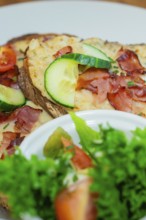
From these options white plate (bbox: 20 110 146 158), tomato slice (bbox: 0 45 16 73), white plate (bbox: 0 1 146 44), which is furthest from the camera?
white plate (bbox: 0 1 146 44)

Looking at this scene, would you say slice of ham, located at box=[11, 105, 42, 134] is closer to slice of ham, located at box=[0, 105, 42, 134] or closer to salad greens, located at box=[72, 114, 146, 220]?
slice of ham, located at box=[0, 105, 42, 134]

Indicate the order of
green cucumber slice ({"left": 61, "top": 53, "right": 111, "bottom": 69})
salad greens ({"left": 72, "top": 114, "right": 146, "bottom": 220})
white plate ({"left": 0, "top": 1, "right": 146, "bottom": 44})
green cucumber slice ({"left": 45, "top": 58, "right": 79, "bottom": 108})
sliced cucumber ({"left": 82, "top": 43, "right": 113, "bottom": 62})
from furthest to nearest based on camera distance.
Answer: white plate ({"left": 0, "top": 1, "right": 146, "bottom": 44}) < sliced cucumber ({"left": 82, "top": 43, "right": 113, "bottom": 62}) < green cucumber slice ({"left": 61, "top": 53, "right": 111, "bottom": 69}) < green cucumber slice ({"left": 45, "top": 58, "right": 79, "bottom": 108}) < salad greens ({"left": 72, "top": 114, "right": 146, "bottom": 220})

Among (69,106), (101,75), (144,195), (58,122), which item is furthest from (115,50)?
(144,195)

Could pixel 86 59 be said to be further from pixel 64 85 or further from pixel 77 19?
pixel 77 19

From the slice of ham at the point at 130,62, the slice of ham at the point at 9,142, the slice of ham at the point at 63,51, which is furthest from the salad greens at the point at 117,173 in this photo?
the slice of ham at the point at 63,51

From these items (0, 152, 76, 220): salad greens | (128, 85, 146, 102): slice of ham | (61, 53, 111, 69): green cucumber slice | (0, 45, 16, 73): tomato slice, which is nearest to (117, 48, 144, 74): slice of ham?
(128, 85, 146, 102): slice of ham

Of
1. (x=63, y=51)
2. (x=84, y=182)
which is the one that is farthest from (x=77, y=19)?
(x=84, y=182)

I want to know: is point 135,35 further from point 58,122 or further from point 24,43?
point 58,122
